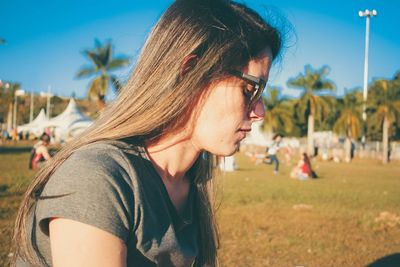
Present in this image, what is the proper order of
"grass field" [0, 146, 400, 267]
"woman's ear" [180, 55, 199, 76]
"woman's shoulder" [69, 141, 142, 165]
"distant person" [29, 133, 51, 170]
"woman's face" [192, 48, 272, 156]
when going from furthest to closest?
"distant person" [29, 133, 51, 170], "grass field" [0, 146, 400, 267], "woman's face" [192, 48, 272, 156], "woman's ear" [180, 55, 199, 76], "woman's shoulder" [69, 141, 142, 165]

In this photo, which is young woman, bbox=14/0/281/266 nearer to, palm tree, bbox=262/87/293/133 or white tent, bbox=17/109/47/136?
white tent, bbox=17/109/47/136

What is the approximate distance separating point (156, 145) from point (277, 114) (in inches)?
2231

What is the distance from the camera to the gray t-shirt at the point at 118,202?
1183 mm

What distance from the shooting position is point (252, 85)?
174 centimetres

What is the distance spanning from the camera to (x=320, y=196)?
11953 millimetres

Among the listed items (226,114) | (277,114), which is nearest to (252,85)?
(226,114)

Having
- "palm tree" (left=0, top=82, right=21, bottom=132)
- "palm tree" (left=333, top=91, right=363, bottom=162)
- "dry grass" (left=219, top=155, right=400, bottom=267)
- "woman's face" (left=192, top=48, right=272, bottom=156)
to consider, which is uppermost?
"palm tree" (left=0, top=82, right=21, bottom=132)

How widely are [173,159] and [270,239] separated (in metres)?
5.12

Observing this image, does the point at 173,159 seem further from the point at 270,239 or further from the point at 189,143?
the point at 270,239

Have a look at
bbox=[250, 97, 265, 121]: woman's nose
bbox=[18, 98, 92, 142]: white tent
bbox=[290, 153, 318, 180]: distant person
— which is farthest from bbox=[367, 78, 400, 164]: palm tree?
bbox=[250, 97, 265, 121]: woman's nose

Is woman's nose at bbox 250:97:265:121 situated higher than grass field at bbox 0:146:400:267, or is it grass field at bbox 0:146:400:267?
woman's nose at bbox 250:97:265:121

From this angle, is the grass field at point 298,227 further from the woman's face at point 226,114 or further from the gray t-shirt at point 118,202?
the gray t-shirt at point 118,202

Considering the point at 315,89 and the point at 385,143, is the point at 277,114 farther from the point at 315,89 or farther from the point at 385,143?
the point at 385,143

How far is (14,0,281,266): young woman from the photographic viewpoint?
3.91 feet
